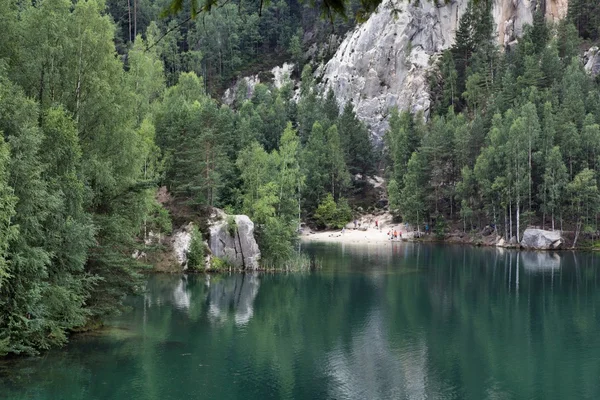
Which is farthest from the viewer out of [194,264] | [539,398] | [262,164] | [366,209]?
[366,209]

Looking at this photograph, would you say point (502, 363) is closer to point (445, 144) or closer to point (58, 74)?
point (58, 74)

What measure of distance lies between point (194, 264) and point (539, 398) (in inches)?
1203

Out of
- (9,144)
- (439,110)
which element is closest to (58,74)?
(9,144)

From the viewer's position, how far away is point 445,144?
3329 inches

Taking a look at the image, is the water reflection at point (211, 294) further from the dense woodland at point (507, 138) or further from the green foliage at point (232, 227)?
the dense woodland at point (507, 138)

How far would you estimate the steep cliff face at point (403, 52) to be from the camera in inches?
4380

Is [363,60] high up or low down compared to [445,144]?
up

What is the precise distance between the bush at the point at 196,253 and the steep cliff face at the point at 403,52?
242 ft

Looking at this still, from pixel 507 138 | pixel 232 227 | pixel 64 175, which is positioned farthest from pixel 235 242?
pixel 507 138

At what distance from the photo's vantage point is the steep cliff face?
111250mm

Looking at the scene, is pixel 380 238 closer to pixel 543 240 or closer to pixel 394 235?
pixel 394 235

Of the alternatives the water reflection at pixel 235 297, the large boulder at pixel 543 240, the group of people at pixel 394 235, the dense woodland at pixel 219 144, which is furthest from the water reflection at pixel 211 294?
the group of people at pixel 394 235

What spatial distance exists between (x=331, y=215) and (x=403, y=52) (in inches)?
1717

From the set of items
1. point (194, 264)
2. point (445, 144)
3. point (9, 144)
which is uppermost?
point (445, 144)
